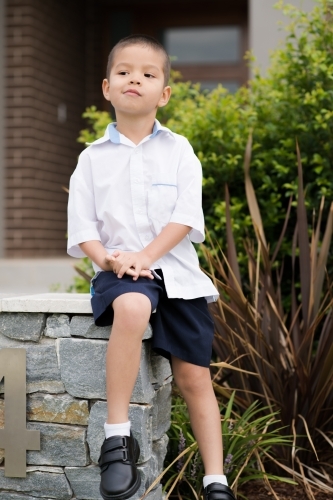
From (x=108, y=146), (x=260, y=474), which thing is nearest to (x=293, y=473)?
(x=260, y=474)

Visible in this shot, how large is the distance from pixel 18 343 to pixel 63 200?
5152 mm

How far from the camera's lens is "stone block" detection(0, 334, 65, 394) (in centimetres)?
273

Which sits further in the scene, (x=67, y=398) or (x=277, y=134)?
(x=277, y=134)

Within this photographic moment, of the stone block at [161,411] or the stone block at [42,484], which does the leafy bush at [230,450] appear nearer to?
the stone block at [161,411]

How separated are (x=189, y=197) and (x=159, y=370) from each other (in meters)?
0.69

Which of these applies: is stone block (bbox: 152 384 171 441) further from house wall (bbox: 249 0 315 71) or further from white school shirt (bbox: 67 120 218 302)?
house wall (bbox: 249 0 315 71)

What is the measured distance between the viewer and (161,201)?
8.79 feet

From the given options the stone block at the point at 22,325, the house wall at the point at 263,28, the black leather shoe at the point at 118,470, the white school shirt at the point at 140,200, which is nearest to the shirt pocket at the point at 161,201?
the white school shirt at the point at 140,200

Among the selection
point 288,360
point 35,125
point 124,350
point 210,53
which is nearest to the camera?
point 124,350

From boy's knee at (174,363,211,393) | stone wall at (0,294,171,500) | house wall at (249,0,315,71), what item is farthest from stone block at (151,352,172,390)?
house wall at (249,0,315,71)

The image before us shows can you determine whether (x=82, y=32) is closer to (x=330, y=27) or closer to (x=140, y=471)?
(x=330, y=27)

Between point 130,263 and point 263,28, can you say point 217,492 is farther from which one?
point 263,28

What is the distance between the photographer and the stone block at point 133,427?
2.62 m

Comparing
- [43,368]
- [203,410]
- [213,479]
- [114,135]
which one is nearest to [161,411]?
[203,410]
